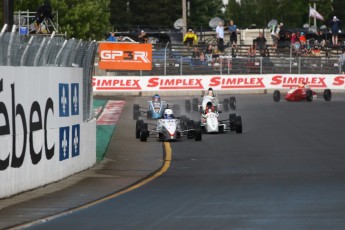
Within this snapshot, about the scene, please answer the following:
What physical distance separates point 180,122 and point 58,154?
35.6 ft

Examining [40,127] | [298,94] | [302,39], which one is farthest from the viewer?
[302,39]

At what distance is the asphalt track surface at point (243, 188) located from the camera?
13789 mm

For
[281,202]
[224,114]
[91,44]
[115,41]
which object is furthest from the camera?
[115,41]

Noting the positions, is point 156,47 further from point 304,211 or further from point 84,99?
point 304,211

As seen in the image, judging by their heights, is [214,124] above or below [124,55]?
below

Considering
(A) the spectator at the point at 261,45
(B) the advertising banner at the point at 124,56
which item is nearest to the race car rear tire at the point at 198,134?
(B) the advertising banner at the point at 124,56

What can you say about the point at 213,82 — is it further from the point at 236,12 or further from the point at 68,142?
the point at 236,12

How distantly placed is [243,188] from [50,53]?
416cm

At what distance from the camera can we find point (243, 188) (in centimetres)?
1812

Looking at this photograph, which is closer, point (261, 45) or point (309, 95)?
point (309, 95)

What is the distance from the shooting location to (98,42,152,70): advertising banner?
5781 cm

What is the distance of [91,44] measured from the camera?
74.8 ft

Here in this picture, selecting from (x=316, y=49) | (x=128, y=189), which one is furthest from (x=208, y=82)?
(x=128, y=189)

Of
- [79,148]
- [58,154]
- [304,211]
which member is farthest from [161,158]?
[304,211]
